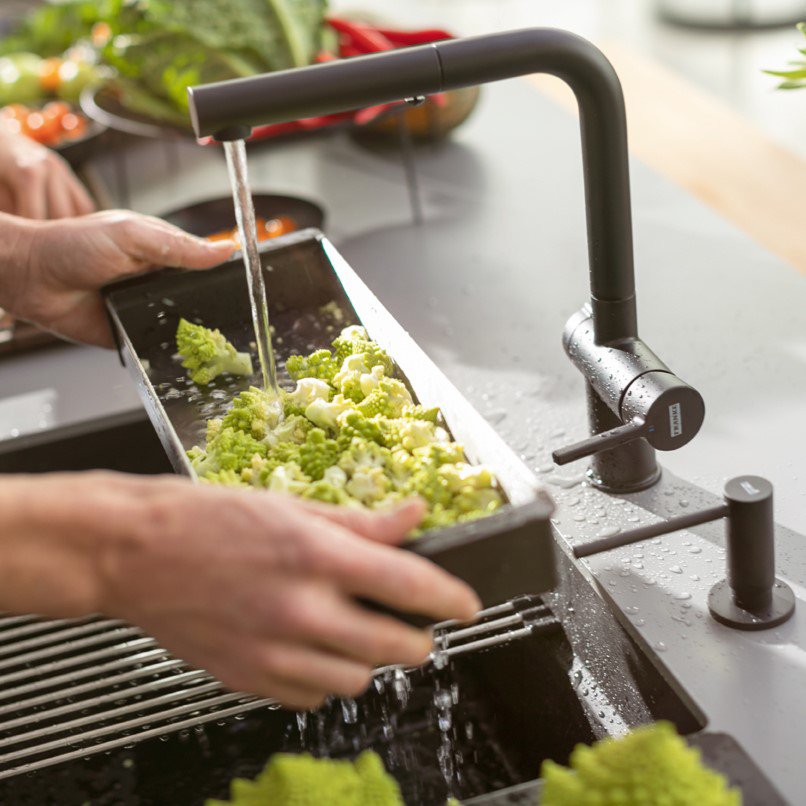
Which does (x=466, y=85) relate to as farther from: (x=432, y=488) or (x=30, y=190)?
(x=30, y=190)

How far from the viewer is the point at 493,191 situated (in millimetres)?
1986

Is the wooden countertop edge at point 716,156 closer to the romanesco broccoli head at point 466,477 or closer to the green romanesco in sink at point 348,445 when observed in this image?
the green romanesco in sink at point 348,445

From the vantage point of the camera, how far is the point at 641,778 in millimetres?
622

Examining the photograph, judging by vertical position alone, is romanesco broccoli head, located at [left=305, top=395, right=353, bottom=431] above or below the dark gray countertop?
above

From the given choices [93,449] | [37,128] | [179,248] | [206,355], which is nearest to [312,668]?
[206,355]

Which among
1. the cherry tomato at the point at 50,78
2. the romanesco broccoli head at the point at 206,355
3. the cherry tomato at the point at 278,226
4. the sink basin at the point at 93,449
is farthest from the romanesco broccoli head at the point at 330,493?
the cherry tomato at the point at 50,78

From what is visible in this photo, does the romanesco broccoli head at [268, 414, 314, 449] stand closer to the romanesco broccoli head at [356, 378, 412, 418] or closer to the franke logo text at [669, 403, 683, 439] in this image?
the romanesco broccoli head at [356, 378, 412, 418]

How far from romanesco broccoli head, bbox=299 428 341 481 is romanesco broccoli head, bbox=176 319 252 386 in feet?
0.89

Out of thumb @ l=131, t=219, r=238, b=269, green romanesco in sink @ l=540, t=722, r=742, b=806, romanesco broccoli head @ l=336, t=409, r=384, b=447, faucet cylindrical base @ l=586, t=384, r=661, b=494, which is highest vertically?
thumb @ l=131, t=219, r=238, b=269

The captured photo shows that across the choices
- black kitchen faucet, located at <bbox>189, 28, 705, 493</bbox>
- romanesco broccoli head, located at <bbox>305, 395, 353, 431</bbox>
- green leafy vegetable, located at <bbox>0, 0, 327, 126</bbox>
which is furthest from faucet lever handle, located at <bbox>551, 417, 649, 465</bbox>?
green leafy vegetable, located at <bbox>0, 0, 327, 126</bbox>

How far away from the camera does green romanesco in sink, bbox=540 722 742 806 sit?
0.61 meters

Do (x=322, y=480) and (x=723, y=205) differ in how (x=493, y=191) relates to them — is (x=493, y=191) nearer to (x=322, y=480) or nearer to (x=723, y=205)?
(x=723, y=205)

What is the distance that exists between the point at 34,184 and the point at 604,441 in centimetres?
118

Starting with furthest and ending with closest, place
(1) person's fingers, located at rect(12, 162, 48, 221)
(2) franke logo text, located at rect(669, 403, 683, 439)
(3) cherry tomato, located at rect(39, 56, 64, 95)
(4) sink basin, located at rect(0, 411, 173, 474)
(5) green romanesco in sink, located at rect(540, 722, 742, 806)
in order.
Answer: (3) cherry tomato, located at rect(39, 56, 64, 95) < (1) person's fingers, located at rect(12, 162, 48, 221) < (4) sink basin, located at rect(0, 411, 173, 474) < (2) franke logo text, located at rect(669, 403, 683, 439) < (5) green romanesco in sink, located at rect(540, 722, 742, 806)
